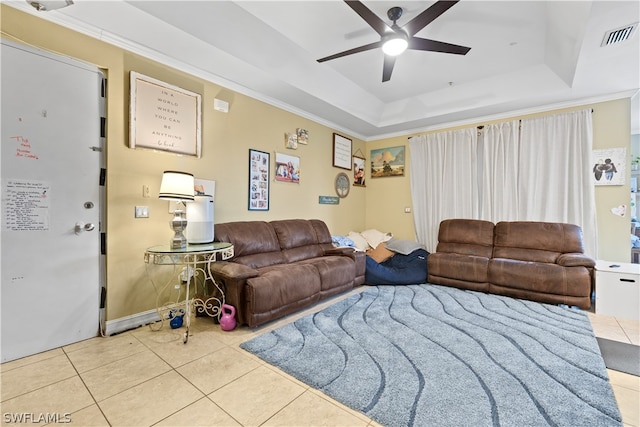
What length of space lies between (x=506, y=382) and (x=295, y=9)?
3.49 m

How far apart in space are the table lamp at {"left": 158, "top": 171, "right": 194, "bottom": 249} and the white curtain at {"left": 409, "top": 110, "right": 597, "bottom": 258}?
3.98 m

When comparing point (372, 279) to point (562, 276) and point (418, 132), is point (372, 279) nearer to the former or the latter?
point (562, 276)

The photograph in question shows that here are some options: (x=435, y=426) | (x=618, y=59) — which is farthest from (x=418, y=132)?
(x=435, y=426)

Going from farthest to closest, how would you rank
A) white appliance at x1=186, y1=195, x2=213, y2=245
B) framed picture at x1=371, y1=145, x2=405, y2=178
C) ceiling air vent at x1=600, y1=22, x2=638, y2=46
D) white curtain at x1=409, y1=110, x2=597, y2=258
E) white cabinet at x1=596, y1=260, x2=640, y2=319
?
framed picture at x1=371, y1=145, x2=405, y2=178, white curtain at x1=409, y1=110, x2=597, y2=258, white cabinet at x1=596, y1=260, x2=640, y2=319, white appliance at x1=186, y1=195, x2=213, y2=245, ceiling air vent at x1=600, y1=22, x2=638, y2=46

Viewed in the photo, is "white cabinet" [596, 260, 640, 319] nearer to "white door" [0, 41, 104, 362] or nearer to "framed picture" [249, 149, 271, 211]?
"framed picture" [249, 149, 271, 211]

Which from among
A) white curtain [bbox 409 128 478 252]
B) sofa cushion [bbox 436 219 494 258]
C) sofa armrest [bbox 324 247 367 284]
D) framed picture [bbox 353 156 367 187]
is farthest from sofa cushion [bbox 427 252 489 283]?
framed picture [bbox 353 156 367 187]

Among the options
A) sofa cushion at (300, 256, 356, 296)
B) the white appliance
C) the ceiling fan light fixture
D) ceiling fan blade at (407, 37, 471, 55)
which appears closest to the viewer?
the ceiling fan light fixture

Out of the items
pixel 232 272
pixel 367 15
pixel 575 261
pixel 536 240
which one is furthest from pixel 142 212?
pixel 536 240

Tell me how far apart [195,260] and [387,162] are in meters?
4.32

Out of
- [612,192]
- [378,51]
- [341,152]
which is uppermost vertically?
[378,51]

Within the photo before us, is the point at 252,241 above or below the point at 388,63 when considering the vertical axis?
below

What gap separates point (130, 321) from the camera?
2.55 metres

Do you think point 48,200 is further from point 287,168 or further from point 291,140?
point 291,140

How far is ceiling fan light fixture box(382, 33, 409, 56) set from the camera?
7.93 ft
